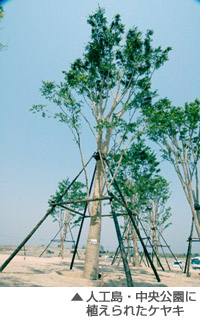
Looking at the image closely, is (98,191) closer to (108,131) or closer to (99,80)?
(108,131)

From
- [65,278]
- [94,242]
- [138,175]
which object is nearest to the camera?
[65,278]

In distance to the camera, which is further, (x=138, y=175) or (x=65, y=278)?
(x=138, y=175)

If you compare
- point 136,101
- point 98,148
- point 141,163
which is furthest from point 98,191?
point 141,163

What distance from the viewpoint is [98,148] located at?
33.2 ft
